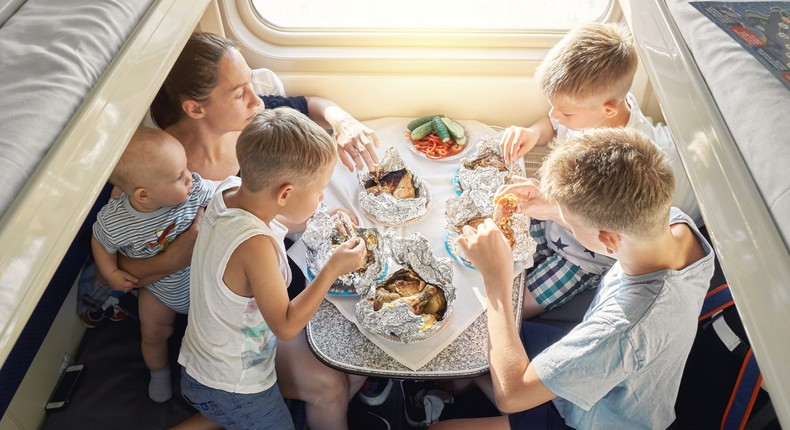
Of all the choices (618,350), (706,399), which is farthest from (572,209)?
(706,399)

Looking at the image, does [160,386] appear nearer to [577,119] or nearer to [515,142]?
[515,142]

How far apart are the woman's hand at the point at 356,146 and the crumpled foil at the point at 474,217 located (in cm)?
34

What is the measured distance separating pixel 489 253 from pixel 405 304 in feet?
0.90

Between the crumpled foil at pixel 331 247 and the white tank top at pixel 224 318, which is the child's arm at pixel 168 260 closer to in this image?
the white tank top at pixel 224 318

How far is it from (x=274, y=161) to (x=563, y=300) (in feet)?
3.62

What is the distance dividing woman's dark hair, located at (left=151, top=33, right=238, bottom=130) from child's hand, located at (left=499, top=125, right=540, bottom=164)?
3.29 feet

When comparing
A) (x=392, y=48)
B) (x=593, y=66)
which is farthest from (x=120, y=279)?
(x=593, y=66)

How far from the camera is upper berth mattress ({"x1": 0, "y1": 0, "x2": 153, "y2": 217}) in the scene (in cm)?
88

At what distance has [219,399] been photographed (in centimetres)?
166

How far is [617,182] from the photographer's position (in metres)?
1.29

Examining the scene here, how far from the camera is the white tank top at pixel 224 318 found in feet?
4.80

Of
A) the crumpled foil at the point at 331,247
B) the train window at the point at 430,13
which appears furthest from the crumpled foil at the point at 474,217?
the train window at the point at 430,13

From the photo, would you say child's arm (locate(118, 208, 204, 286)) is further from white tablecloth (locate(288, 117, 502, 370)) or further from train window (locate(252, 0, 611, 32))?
train window (locate(252, 0, 611, 32))

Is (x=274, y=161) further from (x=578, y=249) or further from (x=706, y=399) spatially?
(x=706, y=399)
